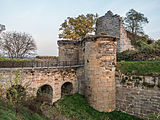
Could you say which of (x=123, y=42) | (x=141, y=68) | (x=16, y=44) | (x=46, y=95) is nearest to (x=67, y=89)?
(x=46, y=95)

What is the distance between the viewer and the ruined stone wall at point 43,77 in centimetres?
809

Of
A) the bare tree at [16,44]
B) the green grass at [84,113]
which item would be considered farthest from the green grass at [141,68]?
the bare tree at [16,44]

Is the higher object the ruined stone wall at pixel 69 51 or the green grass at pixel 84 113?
the ruined stone wall at pixel 69 51

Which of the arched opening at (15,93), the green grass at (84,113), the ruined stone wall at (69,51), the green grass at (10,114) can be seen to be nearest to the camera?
the green grass at (10,114)

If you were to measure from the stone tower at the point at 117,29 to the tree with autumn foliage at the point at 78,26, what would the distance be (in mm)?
2217

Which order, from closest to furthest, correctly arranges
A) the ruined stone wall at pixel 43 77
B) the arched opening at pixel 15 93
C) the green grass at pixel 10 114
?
the green grass at pixel 10 114 → the arched opening at pixel 15 93 → the ruined stone wall at pixel 43 77

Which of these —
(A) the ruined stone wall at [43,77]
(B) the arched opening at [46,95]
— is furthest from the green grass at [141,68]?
(B) the arched opening at [46,95]

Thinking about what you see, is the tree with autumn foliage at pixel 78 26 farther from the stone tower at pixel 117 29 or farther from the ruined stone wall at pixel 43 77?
the ruined stone wall at pixel 43 77

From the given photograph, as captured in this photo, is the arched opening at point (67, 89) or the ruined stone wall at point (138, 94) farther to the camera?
the arched opening at point (67, 89)

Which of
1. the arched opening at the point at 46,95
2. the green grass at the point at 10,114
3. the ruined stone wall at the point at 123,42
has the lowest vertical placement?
the arched opening at the point at 46,95

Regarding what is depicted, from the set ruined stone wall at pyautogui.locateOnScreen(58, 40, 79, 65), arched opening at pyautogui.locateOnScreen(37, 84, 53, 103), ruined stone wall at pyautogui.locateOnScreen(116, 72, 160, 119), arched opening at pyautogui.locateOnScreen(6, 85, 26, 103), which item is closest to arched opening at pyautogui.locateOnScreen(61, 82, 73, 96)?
arched opening at pyautogui.locateOnScreen(37, 84, 53, 103)

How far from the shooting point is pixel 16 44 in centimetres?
2294

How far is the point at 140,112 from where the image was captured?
853 cm

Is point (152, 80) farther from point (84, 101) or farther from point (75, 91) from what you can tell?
point (75, 91)
